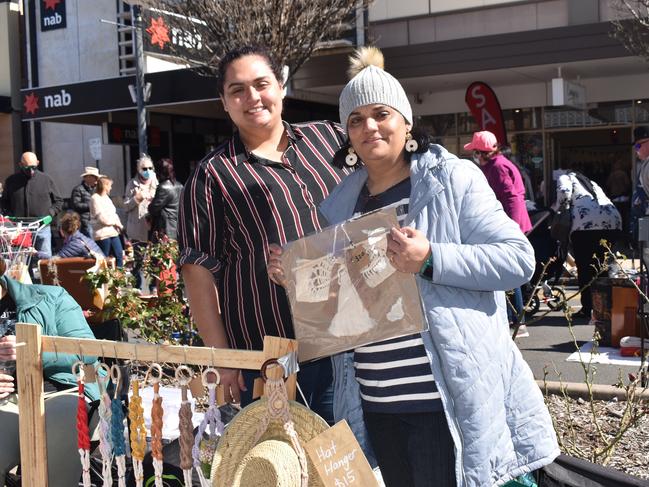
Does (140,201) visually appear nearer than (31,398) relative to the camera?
No

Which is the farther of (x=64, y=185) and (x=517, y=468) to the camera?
(x=64, y=185)

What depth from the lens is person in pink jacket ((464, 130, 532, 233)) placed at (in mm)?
8031

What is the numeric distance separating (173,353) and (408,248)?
81 cm

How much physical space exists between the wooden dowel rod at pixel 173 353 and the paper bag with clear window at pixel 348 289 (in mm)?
162

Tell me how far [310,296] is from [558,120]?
16505 millimetres

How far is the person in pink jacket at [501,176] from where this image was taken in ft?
26.3

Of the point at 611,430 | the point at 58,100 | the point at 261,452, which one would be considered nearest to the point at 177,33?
the point at 58,100

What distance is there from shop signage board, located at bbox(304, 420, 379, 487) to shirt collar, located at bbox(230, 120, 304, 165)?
1.10 metres

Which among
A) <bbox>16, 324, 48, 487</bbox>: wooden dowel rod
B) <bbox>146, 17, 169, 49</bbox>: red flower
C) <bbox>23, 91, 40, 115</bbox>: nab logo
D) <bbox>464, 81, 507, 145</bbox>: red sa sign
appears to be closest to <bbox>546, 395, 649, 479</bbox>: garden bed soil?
<bbox>16, 324, 48, 487</bbox>: wooden dowel rod

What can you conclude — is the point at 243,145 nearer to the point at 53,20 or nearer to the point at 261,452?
the point at 261,452

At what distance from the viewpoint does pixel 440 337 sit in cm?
220

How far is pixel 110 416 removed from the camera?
2564 mm

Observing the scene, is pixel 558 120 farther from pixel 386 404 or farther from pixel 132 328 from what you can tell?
pixel 386 404

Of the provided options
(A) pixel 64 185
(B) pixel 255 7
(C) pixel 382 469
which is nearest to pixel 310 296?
(C) pixel 382 469
